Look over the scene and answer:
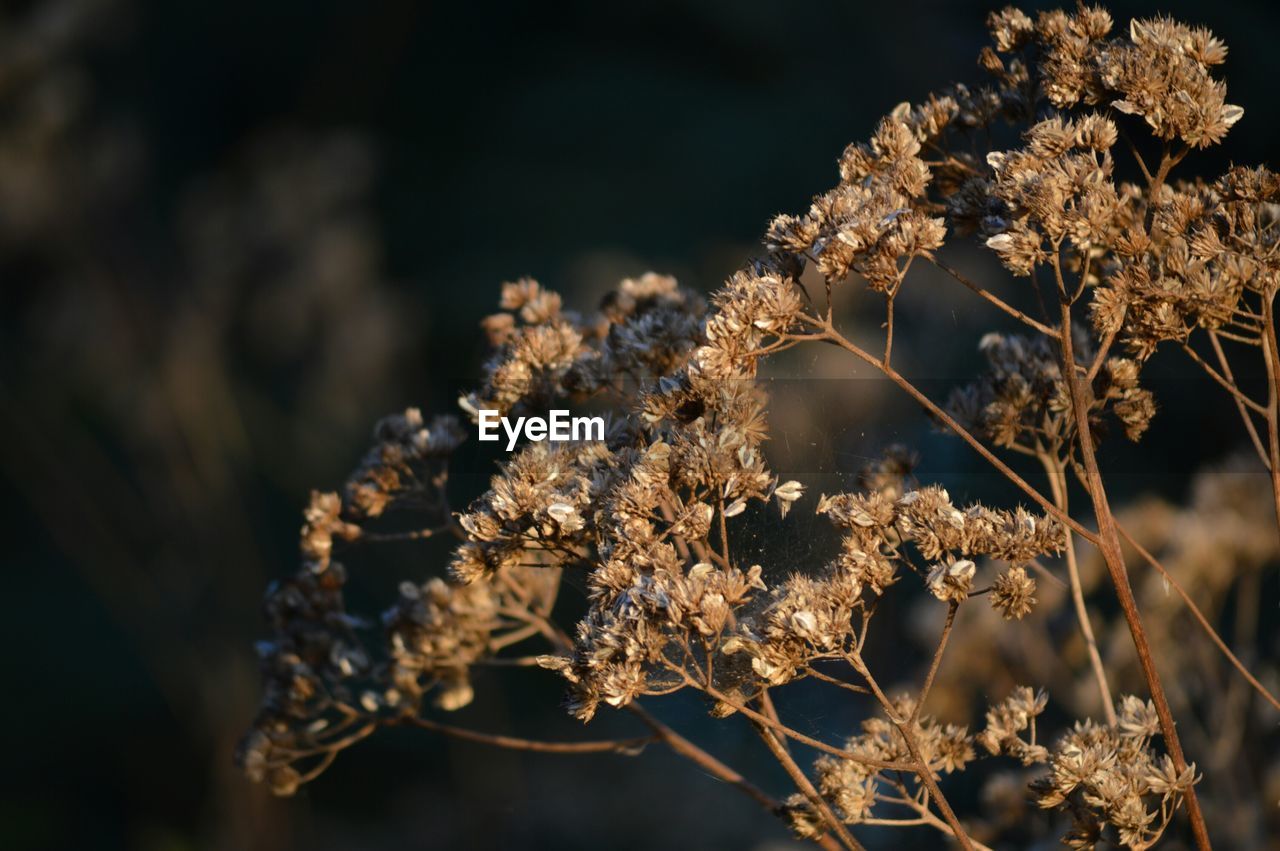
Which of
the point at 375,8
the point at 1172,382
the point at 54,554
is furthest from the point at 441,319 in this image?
the point at 1172,382

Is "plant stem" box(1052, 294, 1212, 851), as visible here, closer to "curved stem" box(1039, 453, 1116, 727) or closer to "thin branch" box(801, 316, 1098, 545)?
"thin branch" box(801, 316, 1098, 545)

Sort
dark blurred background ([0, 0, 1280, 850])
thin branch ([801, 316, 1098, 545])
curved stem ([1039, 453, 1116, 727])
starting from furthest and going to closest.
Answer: dark blurred background ([0, 0, 1280, 850])
curved stem ([1039, 453, 1116, 727])
thin branch ([801, 316, 1098, 545])

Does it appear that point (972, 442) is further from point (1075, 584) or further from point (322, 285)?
point (322, 285)

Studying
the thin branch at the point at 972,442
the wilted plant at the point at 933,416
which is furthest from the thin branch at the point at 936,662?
the thin branch at the point at 972,442

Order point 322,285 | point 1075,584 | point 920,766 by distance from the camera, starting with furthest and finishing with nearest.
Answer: point 322,285 → point 1075,584 → point 920,766

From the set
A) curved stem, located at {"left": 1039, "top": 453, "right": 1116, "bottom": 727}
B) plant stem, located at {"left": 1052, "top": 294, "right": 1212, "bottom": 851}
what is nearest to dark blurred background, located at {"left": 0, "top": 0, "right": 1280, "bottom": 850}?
curved stem, located at {"left": 1039, "top": 453, "right": 1116, "bottom": 727}
